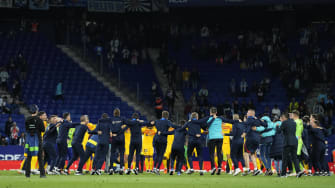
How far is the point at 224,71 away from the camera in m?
44.0

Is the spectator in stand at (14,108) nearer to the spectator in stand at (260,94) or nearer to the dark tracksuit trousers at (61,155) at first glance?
the spectator in stand at (260,94)

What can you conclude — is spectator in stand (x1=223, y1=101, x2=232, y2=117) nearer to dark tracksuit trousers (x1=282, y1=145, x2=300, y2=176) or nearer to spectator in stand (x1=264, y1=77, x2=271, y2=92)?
spectator in stand (x1=264, y1=77, x2=271, y2=92)

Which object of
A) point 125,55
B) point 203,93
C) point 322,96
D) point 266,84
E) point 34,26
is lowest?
point 322,96

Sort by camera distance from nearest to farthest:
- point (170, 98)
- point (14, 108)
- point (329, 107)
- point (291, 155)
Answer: point (291, 155) < point (329, 107) < point (14, 108) < point (170, 98)

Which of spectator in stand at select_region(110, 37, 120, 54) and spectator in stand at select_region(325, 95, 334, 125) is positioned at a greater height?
spectator in stand at select_region(110, 37, 120, 54)

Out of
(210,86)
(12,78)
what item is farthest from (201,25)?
(12,78)

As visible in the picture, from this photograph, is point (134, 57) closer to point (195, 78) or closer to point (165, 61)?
point (165, 61)

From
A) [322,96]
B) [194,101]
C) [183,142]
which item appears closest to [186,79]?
[194,101]

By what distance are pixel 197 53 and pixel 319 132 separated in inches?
796

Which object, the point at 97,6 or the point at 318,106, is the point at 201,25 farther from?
the point at 318,106

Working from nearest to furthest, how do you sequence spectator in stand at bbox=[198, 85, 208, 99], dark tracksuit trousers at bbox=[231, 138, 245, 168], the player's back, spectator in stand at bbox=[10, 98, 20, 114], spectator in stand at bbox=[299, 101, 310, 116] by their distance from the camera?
1. dark tracksuit trousers at bbox=[231, 138, 245, 168]
2. the player's back
3. spectator in stand at bbox=[299, 101, 310, 116]
4. spectator in stand at bbox=[10, 98, 20, 114]
5. spectator in stand at bbox=[198, 85, 208, 99]

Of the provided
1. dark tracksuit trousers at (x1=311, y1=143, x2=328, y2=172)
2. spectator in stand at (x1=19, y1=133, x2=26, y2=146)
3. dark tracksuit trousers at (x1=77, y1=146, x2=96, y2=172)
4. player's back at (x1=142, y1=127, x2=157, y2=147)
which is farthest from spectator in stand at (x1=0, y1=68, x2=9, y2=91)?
dark tracksuit trousers at (x1=311, y1=143, x2=328, y2=172)

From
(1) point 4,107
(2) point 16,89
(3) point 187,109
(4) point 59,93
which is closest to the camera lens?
(1) point 4,107

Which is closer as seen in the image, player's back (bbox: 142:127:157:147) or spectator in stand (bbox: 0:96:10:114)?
player's back (bbox: 142:127:157:147)
